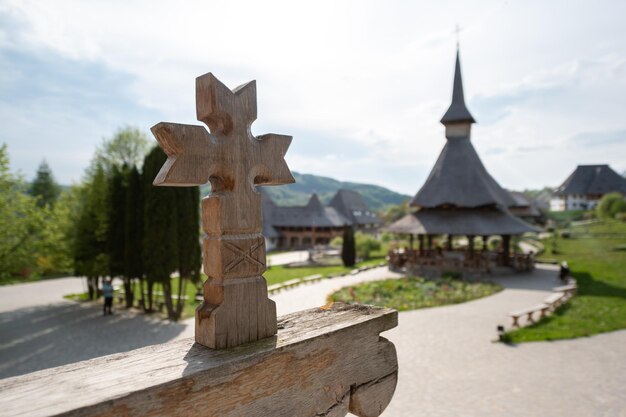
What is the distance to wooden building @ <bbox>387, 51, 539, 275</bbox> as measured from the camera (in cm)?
1947

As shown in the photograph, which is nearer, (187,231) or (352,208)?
(187,231)

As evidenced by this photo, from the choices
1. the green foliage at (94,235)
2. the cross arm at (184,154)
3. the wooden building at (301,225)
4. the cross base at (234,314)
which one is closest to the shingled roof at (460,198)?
the green foliage at (94,235)

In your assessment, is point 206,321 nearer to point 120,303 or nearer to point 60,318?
point 60,318

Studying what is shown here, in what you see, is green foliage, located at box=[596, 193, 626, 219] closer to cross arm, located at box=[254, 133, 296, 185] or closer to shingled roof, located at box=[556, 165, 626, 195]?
shingled roof, located at box=[556, 165, 626, 195]

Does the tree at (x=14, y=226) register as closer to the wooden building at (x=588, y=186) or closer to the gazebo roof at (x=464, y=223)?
the gazebo roof at (x=464, y=223)

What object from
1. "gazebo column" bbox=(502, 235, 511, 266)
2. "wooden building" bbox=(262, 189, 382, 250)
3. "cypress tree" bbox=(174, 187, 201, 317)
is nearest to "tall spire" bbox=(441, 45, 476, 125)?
"gazebo column" bbox=(502, 235, 511, 266)

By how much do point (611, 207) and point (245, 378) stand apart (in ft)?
188

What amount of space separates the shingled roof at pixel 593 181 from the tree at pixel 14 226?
242 feet

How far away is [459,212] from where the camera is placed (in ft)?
68.4

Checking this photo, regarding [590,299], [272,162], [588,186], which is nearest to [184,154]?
[272,162]

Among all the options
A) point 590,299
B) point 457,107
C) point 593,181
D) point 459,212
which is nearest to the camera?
point 590,299

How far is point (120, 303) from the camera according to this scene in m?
17.5

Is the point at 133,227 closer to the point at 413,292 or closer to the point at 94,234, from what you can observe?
the point at 94,234

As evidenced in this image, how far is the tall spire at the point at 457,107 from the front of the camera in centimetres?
2325
